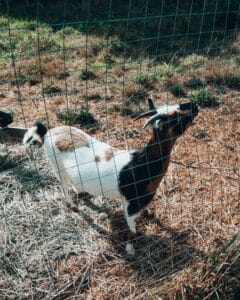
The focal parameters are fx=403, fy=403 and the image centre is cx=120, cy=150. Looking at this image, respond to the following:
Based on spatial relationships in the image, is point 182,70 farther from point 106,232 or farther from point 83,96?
point 106,232

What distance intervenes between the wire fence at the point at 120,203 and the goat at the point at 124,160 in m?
0.29

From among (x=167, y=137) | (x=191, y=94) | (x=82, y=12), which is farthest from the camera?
(x=82, y=12)

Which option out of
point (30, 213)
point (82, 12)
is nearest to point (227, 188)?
point (30, 213)

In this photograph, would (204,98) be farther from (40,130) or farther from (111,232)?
(40,130)

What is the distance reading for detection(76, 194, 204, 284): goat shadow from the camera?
3557 mm

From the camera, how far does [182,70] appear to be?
6680 millimetres

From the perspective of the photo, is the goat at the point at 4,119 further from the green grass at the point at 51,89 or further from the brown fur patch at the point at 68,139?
the green grass at the point at 51,89

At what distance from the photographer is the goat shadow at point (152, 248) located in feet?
11.7

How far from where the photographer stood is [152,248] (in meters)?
3.77


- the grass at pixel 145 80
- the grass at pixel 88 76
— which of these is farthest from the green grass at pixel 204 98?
the grass at pixel 88 76

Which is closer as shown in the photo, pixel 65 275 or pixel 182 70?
pixel 65 275

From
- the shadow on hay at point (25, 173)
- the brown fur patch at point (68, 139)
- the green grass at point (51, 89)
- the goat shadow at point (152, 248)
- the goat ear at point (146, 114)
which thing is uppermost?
the goat ear at point (146, 114)

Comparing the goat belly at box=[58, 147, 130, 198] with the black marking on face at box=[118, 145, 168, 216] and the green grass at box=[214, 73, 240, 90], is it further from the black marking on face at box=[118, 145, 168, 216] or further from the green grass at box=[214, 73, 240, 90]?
the green grass at box=[214, 73, 240, 90]

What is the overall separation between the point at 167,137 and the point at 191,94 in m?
2.85
